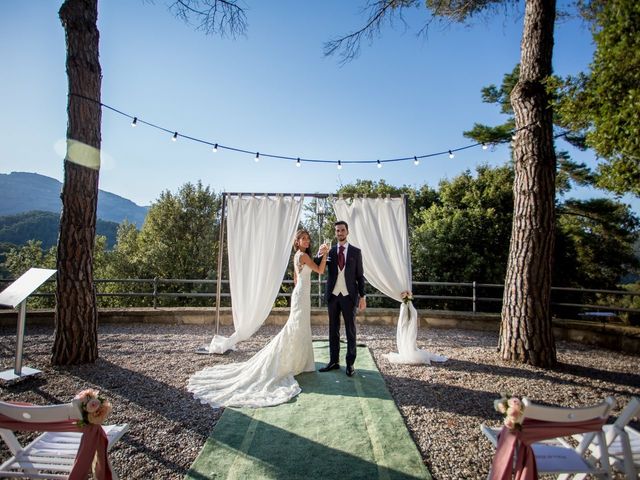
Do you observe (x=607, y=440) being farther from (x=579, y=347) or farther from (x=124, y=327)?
(x=124, y=327)

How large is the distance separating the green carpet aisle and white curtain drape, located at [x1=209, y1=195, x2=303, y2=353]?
175 cm

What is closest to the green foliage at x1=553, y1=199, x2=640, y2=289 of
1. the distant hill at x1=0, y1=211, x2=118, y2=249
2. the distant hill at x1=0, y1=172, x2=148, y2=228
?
the distant hill at x1=0, y1=211, x2=118, y2=249

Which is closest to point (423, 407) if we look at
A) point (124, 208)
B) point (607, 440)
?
point (607, 440)

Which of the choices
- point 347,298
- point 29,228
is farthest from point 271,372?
point 29,228

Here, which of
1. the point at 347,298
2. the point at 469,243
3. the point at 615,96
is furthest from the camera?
the point at 469,243

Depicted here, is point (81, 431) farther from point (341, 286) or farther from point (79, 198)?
point (79, 198)

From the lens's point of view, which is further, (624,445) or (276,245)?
(276,245)

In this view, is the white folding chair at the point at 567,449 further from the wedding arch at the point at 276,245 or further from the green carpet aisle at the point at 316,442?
the wedding arch at the point at 276,245

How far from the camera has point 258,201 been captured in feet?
17.2

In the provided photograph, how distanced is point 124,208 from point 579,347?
134 metres

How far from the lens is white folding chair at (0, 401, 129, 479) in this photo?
1604 mm

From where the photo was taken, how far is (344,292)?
4.17 m

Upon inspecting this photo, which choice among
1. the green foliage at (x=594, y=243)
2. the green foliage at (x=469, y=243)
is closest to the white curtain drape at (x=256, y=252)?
the green foliage at (x=469, y=243)

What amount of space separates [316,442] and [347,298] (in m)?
1.80
